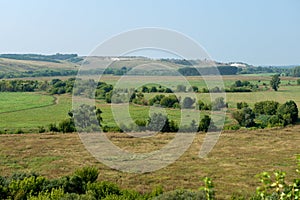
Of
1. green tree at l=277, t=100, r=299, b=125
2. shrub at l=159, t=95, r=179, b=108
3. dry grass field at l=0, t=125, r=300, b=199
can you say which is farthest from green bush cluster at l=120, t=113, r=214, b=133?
shrub at l=159, t=95, r=179, b=108

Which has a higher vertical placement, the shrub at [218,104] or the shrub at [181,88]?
the shrub at [181,88]

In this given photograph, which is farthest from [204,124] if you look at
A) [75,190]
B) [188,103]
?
[75,190]

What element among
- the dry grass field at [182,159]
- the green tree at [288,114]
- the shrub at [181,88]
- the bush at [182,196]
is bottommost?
the dry grass field at [182,159]

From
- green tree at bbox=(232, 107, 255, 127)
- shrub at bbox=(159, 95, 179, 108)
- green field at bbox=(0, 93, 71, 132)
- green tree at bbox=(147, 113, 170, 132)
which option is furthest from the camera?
shrub at bbox=(159, 95, 179, 108)

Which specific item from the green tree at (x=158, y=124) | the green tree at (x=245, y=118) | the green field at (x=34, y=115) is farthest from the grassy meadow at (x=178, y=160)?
the green tree at (x=245, y=118)

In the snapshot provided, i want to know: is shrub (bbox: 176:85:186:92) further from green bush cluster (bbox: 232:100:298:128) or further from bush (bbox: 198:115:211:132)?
bush (bbox: 198:115:211:132)

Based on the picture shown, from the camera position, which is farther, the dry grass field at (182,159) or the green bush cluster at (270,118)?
the green bush cluster at (270,118)

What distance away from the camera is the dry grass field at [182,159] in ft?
75.0

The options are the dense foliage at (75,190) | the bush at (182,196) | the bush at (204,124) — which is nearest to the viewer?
the bush at (182,196)

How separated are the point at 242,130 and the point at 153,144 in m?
13.9

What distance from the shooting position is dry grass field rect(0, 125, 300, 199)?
2288cm

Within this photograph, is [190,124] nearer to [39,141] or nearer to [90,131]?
[90,131]

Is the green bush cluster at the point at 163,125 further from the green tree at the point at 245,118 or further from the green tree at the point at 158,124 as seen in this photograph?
the green tree at the point at 245,118

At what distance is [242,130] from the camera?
43969 millimetres
